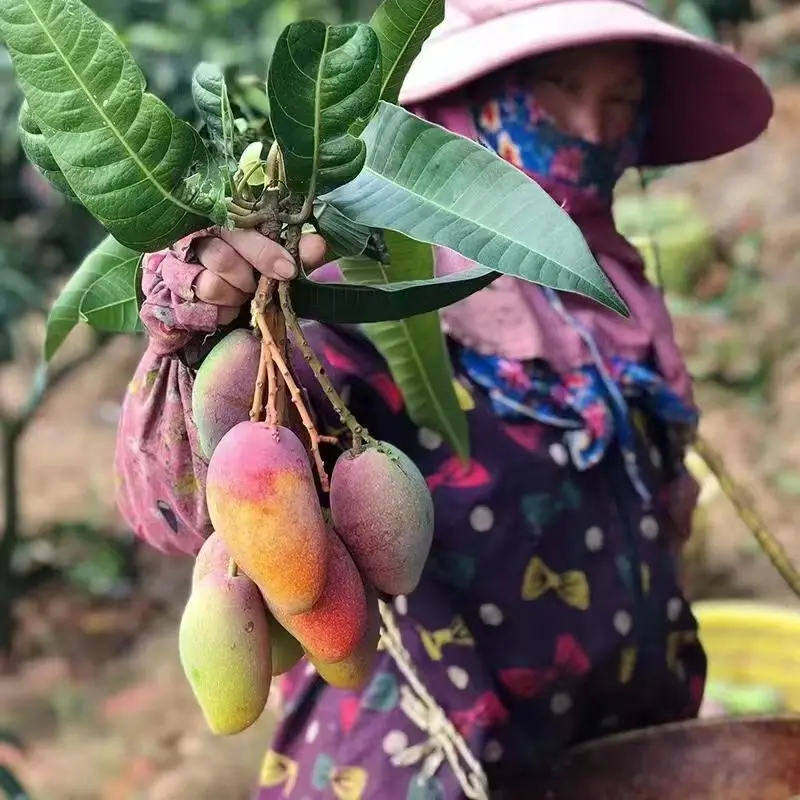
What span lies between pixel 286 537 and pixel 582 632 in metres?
0.45

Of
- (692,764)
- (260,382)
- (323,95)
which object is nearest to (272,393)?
(260,382)

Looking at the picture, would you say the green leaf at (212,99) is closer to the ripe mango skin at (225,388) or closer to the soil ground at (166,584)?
the ripe mango skin at (225,388)

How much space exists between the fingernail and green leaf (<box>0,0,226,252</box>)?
0.13 feet

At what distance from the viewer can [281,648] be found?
1.32 ft

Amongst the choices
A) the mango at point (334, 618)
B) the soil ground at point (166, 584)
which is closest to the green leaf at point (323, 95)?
the mango at point (334, 618)

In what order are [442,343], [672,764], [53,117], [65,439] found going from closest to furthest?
[53,117] → [442,343] → [672,764] → [65,439]

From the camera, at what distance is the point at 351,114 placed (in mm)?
362

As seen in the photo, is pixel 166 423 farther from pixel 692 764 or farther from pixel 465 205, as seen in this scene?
pixel 692 764

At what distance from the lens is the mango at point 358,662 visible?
1.28 ft

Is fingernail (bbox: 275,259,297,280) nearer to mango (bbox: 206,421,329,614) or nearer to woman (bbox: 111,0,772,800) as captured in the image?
mango (bbox: 206,421,329,614)

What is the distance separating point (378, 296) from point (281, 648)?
0.14 m

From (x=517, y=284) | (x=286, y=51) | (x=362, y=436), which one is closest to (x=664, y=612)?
(x=517, y=284)

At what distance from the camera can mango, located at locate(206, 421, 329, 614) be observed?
0.35 metres

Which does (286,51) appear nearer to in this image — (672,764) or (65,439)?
(672,764)
